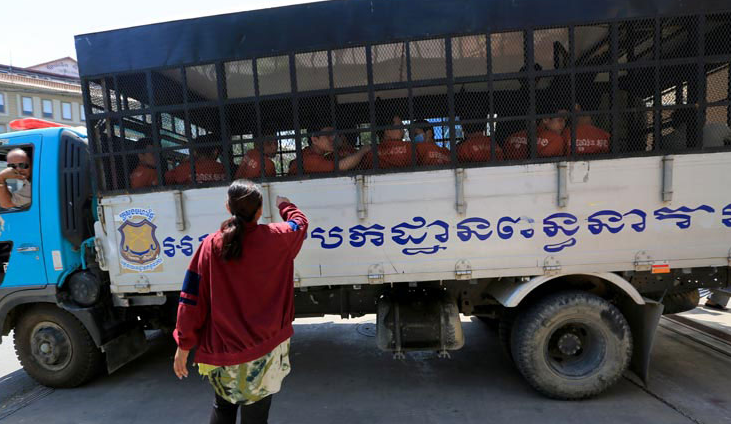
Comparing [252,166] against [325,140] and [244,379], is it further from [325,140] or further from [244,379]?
[244,379]

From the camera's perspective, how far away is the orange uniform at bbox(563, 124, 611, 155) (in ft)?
10.7

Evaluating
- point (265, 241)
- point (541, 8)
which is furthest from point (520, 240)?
point (265, 241)

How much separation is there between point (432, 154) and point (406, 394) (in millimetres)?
2273

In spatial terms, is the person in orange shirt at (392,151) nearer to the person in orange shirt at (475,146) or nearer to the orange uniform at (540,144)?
the person in orange shirt at (475,146)

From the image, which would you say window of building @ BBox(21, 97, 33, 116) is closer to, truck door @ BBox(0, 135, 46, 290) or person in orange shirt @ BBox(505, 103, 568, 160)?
truck door @ BBox(0, 135, 46, 290)

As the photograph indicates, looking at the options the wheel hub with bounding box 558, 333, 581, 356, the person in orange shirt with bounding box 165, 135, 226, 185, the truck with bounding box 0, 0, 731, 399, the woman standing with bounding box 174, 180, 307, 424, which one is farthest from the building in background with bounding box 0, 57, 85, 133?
the wheel hub with bounding box 558, 333, 581, 356

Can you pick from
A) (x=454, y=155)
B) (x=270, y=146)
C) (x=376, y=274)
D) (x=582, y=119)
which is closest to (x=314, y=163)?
(x=270, y=146)

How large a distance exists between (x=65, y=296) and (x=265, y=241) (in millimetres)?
3160

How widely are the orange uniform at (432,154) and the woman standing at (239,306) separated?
1648 mm

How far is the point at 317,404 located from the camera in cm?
351

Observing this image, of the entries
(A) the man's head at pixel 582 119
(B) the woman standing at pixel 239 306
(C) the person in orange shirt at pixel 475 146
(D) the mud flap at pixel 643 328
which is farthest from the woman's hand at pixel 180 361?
(D) the mud flap at pixel 643 328

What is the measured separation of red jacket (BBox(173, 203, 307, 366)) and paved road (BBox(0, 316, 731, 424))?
1.61 meters

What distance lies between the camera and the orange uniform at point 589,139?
3.25 m

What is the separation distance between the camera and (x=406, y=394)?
11.8 feet
